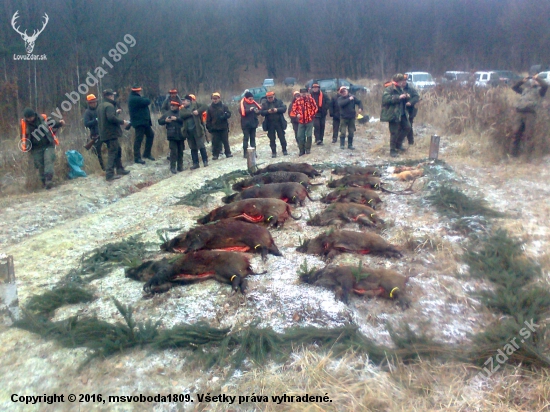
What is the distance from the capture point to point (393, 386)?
11.5 feet

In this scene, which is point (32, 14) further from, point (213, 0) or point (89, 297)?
point (213, 0)

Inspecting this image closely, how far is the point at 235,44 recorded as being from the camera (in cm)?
4209

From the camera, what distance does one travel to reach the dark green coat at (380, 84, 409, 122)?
10977 millimetres

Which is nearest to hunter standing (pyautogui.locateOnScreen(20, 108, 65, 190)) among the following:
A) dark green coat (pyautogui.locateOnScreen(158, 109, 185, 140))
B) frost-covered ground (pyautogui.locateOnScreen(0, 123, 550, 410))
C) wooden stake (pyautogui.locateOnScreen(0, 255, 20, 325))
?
frost-covered ground (pyautogui.locateOnScreen(0, 123, 550, 410))

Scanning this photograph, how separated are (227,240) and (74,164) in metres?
7.58

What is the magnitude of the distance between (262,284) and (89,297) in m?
1.96

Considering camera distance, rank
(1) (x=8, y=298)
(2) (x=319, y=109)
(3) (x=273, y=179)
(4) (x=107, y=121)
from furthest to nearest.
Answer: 1. (2) (x=319, y=109)
2. (4) (x=107, y=121)
3. (3) (x=273, y=179)
4. (1) (x=8, y=298)

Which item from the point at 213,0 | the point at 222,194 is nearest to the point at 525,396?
the point at 222,194

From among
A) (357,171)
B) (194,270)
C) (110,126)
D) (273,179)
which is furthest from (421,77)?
(194,270)

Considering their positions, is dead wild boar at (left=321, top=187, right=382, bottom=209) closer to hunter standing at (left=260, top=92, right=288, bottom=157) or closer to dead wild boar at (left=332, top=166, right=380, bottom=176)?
dead wild boar at (left=332, top=166, right=380, bottom=176)

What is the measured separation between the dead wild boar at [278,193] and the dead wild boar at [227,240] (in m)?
1.95

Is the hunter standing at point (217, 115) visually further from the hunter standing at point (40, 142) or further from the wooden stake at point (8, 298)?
the wooden stake at point (8, 298)

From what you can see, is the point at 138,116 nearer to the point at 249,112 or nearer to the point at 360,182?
the point at 249,112

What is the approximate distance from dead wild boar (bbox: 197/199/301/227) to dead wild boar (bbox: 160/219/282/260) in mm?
840
